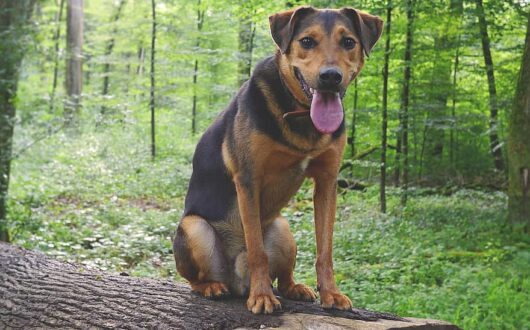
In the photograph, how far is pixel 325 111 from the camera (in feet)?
10.1

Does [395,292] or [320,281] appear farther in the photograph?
[395,292]

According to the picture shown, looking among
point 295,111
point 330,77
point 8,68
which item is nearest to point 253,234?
point 295,111

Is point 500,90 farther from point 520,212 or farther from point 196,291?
point 196,291

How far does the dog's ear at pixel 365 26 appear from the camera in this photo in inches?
128

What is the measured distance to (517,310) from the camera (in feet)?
16.8

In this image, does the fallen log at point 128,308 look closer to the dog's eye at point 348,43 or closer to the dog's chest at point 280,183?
the dog's chest at point 280,183

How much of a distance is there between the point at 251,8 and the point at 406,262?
26.4 ft

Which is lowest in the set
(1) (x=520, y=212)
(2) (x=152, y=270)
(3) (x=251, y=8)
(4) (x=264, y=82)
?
(2) (x=152, y=270)

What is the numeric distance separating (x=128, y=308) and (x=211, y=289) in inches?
21.1

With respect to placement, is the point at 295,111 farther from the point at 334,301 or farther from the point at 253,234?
the point at 334,301

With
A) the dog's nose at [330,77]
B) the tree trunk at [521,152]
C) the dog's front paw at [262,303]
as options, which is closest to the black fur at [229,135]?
the dog's nose at [330,77]

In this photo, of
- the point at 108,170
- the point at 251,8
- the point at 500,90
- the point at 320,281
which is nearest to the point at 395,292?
the point at 320,281

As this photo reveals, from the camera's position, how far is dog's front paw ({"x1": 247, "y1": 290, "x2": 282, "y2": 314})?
3135 millimetres

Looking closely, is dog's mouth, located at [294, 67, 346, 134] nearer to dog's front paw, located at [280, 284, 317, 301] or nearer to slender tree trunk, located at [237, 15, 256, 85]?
dog's front paw, located at [280, 284, 317, 301]
